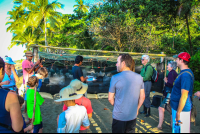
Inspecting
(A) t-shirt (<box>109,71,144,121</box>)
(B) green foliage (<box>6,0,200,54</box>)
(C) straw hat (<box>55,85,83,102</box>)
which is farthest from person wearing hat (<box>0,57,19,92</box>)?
(B) green foliage (<box>6,0,200,54</box>)

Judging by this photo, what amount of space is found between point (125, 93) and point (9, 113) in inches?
57.3

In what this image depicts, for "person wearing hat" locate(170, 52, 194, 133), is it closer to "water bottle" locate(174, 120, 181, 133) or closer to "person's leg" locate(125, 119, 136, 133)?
"water bottle" locate(174, 120, 181, 133)

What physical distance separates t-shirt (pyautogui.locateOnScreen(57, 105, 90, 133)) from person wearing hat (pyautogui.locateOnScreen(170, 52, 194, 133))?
60.5 inches

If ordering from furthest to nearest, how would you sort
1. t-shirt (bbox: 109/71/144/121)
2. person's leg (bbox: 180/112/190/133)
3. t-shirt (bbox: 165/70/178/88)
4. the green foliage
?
the green foliage → t-shirt (bbox: 165/70/178/88) → person's leg (bbox: 180/112/190/133) → t-shirt (bbox: 109/71/144/121)

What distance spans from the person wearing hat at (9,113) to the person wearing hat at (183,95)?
2.28 meters

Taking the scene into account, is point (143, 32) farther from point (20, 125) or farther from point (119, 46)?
point (20, 125)

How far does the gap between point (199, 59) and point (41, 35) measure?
3200 centimetres

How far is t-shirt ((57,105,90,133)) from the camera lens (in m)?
1.87

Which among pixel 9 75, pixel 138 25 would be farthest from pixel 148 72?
pixel 138 25

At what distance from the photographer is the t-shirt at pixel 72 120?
6.15ft

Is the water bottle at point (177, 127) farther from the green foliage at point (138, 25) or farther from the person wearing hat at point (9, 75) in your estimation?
the green foliage at point (138, 25)

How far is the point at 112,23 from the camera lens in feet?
47.0


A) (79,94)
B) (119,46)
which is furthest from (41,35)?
(79,94)

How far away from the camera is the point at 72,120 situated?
6.36 feet
